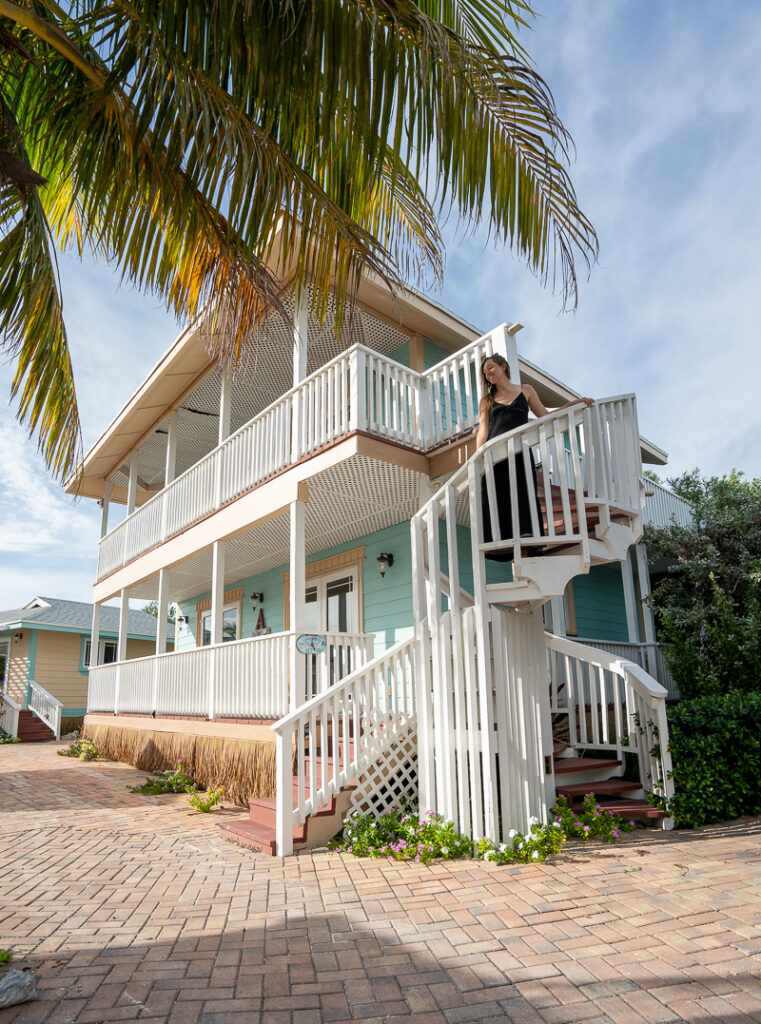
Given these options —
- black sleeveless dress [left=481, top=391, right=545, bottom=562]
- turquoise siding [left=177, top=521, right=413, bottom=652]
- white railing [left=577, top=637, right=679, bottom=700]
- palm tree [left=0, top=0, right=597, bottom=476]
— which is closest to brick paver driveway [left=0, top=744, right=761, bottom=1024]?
black sleeveless dress [left=481, top=391, right=545, bottom=562]

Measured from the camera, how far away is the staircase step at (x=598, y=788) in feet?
21.3

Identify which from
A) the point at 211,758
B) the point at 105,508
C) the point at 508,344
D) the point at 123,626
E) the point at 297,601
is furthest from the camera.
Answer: the point at 105,508

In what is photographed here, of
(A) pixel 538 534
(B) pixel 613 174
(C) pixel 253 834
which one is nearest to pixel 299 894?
(C) pixel 253 834

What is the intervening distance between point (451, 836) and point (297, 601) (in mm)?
3544

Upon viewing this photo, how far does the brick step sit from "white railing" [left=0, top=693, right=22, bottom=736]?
17.7 meters

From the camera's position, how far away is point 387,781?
6656 millimetres

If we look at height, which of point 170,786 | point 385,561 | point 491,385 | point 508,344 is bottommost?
point 170,786

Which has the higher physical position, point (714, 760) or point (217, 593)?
point (217, 593)

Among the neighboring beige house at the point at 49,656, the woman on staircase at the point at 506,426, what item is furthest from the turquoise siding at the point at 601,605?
the neighboring beige house at the point at 49,656

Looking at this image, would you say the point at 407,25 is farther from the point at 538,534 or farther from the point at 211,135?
the point at 538,534

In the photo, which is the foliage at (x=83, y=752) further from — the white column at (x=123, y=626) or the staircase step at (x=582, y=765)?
the staircase step at (x=582, y=765)

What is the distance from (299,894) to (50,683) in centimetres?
2078

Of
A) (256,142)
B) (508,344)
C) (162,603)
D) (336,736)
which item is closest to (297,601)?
(336,736)

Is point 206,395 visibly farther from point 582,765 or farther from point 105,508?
point 582,765
